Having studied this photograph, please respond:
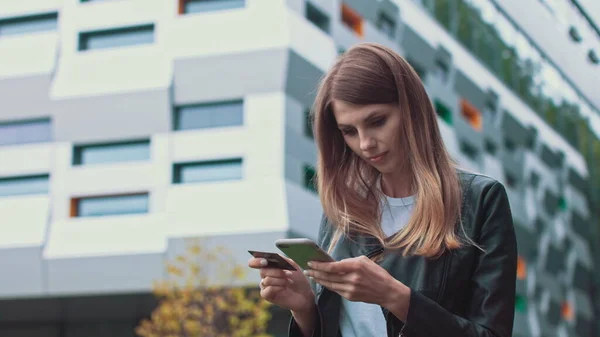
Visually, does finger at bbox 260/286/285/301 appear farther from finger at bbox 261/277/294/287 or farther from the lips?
the lips

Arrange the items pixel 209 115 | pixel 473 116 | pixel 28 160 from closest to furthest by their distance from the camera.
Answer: pixel 209 115 → pixel 28 160 → pixel 473 116

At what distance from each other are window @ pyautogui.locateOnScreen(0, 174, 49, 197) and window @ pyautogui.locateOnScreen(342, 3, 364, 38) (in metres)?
8.86

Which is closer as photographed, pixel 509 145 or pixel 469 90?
pixel 469 90

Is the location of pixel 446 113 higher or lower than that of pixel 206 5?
lower

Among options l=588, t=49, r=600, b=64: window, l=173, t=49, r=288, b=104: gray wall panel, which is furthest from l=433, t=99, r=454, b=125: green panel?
l=588, t=49, r=600, b=64: window

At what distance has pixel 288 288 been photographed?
88.8 inches

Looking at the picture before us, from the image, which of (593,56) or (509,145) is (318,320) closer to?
(593,56)

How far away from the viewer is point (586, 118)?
127 ft

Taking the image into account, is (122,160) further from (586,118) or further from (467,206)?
(586,118)

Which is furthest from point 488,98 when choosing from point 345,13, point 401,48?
point 345,13

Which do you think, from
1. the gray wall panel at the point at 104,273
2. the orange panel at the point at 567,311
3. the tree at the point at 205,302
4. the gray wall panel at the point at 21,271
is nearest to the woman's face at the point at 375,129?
the tree at the point at 205,302

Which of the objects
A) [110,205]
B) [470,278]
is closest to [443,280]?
[470,278]

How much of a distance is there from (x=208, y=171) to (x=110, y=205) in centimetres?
271

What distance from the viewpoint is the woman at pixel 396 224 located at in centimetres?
198
